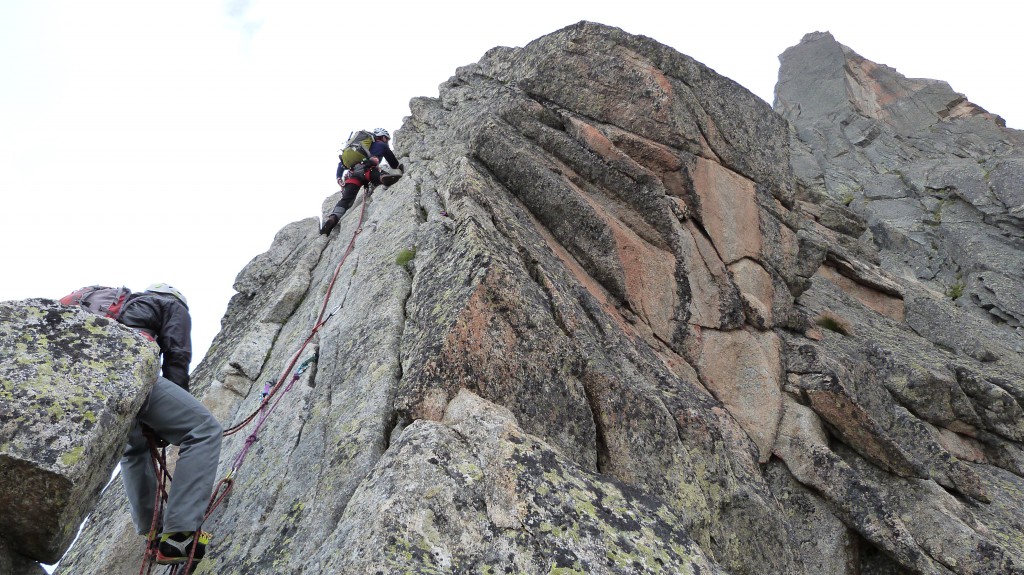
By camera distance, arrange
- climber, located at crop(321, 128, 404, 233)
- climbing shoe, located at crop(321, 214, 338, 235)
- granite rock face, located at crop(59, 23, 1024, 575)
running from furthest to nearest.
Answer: climber, located at crop(321, 128, 404, 233)
climbing shoe, located at crop(321, 214, 338, 235)
granite rock face, located at crop(59, 23, 1024, 575)

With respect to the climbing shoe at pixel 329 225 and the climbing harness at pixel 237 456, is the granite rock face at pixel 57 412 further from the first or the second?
the climbing shoe at pixel 329 225

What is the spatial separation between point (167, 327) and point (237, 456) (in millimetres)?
2691

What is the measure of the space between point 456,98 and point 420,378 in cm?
1769

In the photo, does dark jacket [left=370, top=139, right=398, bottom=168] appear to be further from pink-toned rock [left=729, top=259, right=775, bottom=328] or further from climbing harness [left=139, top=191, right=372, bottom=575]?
pink-toned rock [left=729, top=259, right=775, bottom=328]

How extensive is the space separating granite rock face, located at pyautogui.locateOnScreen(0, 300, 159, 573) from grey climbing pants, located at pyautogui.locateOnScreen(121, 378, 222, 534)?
0.84 m

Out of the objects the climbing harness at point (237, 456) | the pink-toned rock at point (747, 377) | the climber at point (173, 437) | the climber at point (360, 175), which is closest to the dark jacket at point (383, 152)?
the climber at point (360, 175)

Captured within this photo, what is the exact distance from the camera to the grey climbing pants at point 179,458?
25.8ft

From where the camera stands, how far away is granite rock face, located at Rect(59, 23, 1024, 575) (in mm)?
6660

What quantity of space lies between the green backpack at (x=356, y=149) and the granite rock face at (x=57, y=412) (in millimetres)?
13388

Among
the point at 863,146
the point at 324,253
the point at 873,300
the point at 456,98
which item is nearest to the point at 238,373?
the point at 324,253

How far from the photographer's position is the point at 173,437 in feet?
27.4

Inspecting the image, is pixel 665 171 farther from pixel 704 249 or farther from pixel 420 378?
pixel 420 378

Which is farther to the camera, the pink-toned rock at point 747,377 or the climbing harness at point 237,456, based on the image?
the pink-toned rock at point 747,377

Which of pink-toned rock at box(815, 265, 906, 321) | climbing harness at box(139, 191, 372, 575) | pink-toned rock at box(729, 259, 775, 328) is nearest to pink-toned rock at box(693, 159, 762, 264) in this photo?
pink-toned rock at box(729, 259, 775, 328)
